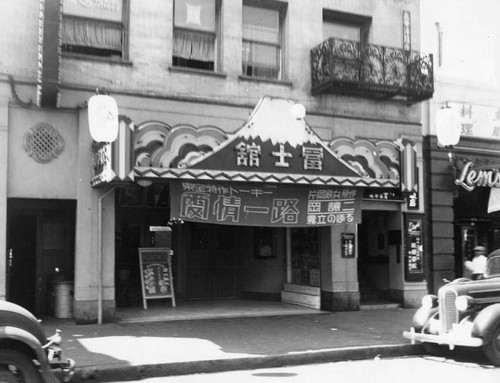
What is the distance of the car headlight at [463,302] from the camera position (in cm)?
922

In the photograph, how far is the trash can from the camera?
12.7m

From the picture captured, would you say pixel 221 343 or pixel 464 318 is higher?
pixel 464 318

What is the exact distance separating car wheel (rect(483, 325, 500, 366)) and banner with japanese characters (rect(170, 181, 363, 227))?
4434mm

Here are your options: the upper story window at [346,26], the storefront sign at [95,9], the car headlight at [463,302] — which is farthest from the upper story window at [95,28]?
the car headlight at [463,302]

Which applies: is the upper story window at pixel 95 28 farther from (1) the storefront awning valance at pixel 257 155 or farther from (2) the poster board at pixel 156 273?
(2) the poster board at pixel 156 273

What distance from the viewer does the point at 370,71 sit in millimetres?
14281

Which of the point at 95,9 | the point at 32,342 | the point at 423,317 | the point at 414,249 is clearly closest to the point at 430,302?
the point at 423,317

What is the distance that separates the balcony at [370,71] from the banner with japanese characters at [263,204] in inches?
114

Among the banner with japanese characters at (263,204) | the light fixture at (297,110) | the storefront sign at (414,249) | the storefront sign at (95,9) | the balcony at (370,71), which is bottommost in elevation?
the storefront sign at (414,249)

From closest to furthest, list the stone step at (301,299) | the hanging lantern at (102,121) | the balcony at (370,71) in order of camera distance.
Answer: the hanging lantern at (102,121) → the balcony at (370,71) → the stone step at (301,299)

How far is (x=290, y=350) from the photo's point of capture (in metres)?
9.56

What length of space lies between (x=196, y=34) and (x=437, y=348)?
8.47 metres

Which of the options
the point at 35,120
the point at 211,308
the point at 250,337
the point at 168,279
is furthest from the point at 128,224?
the point at 250,337

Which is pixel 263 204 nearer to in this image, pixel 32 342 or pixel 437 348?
pixel 437 348
